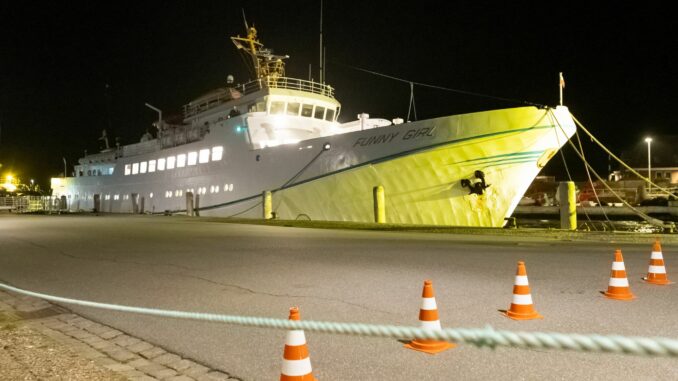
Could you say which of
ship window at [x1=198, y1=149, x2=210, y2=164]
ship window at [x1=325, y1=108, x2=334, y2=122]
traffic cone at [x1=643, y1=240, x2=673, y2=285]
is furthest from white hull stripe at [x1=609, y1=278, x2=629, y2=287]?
ship window at [x1=198, y1=149, x2=210, y2=164]

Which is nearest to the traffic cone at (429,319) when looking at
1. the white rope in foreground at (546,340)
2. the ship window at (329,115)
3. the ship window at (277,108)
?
the white rope in foreground at (546,340)

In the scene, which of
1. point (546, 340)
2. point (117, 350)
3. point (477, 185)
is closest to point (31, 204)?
point (477, 185)

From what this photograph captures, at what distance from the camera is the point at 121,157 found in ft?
116

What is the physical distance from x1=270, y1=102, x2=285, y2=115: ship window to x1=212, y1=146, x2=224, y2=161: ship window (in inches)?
125

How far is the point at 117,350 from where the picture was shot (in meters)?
4.07

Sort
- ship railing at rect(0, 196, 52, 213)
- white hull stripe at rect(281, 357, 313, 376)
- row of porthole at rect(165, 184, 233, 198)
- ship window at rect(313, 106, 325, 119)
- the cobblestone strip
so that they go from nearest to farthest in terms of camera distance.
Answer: white hull stripe at rect(281, 357, 313, 376), the cobblestone strip, row of porthole at rect(165, 184, 233, 198), ship window at rect(313, 106, 325, 119), ship railing at rect(0, 196, 52, 213)

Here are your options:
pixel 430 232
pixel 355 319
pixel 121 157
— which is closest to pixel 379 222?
pixel 430 232

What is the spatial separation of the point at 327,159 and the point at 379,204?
2.82 meters

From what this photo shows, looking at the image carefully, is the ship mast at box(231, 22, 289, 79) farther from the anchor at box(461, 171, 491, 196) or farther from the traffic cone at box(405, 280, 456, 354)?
the traffic cone at box(405, 280, 456, 354)

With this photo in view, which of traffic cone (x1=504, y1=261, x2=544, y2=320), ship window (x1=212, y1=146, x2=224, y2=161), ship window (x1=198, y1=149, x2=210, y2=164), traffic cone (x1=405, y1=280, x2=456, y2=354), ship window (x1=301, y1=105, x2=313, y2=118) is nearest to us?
traffic cone (x1=405, y1=280, x2=456, y2=354)

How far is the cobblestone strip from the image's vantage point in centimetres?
352

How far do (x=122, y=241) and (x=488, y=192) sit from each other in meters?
10.5

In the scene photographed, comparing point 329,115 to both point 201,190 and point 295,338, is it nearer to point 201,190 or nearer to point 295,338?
point 201,190

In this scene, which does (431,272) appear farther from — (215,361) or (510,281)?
(215,361)
